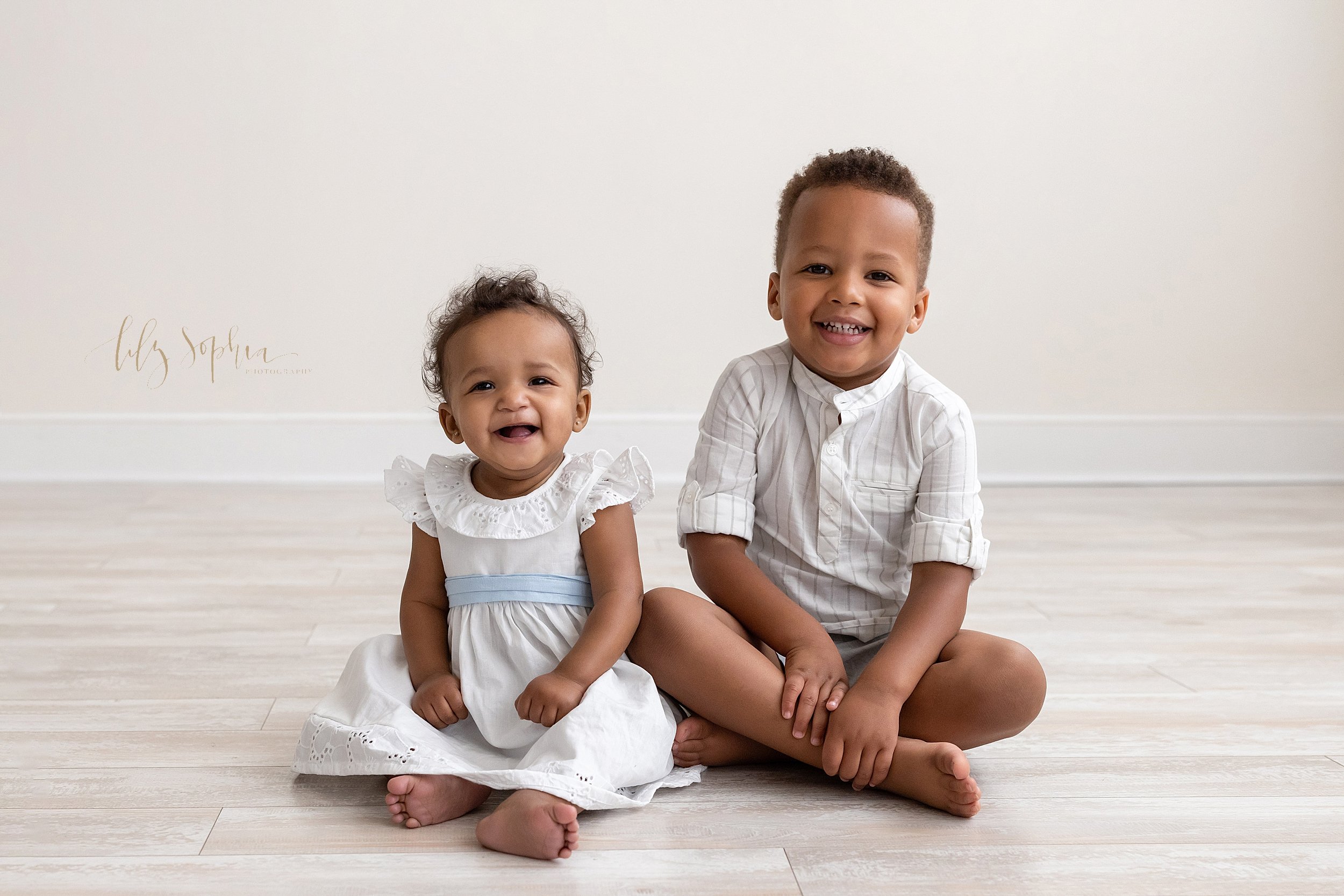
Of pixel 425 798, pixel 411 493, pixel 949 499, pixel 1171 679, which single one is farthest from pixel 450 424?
pixel 1171 679

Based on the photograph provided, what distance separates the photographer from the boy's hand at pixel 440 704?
938mm

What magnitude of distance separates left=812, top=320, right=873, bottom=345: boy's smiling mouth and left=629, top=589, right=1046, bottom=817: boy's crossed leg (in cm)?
25

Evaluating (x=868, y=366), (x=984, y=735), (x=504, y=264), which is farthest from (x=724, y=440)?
(x=504, y=264)

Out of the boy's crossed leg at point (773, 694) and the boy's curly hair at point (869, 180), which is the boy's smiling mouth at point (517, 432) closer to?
the boy's crossed leg at point (773, 694)

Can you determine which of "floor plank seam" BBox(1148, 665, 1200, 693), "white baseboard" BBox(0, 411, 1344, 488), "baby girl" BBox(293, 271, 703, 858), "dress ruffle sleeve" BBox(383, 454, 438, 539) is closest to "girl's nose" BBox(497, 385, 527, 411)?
"baby girl" BBox(293, 271, 703, 858)

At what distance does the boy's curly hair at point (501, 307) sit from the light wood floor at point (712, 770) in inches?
14.0

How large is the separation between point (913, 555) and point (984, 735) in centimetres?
15

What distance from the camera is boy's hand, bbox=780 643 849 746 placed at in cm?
92

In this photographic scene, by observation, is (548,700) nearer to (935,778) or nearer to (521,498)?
(521,498)

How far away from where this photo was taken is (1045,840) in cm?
84

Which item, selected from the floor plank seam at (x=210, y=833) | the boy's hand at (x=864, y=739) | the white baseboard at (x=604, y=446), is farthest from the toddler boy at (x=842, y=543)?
the white baseboard at (x=604, y=446)

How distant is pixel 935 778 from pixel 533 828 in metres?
0.30

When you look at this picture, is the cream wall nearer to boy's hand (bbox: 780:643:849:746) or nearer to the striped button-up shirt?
the striped button-up shirt

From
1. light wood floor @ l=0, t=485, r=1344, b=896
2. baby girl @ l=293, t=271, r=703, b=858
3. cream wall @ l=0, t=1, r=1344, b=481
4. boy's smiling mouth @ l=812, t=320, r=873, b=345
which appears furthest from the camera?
cream wall @ l=0, t=1, r=1344, b=481
